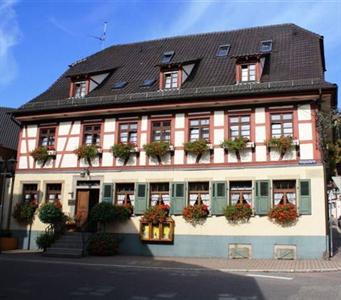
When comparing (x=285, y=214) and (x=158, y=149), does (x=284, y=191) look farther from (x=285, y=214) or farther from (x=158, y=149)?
(x=158, y=149)

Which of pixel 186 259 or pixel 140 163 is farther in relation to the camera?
pixel 140 163

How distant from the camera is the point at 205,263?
17.7 metres

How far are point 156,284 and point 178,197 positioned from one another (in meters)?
9.34

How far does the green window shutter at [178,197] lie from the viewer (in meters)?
21.0

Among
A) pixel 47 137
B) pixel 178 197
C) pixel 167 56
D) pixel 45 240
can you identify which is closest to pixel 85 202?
pixel 45 240

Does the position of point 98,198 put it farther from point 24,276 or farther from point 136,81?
point 24,276

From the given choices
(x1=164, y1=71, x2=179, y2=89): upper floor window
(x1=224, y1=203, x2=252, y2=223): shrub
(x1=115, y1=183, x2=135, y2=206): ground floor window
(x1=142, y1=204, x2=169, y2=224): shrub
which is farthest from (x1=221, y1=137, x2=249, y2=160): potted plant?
(x1=115, y1=183, x2=135, y2=206): ground floor window

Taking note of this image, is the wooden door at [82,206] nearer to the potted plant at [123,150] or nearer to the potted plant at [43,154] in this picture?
the potted plant at [43,154]

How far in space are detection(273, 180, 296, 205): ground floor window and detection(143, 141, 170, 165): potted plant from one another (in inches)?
190

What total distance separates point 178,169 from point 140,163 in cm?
185

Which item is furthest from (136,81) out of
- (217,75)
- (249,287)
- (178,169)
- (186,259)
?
(249,287)

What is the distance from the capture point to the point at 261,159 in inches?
801

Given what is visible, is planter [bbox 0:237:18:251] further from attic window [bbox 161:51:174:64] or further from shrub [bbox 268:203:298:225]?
shrub [bbox 268:203:298:225]

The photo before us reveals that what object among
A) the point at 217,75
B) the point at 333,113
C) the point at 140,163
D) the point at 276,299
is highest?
the point at 217,75
